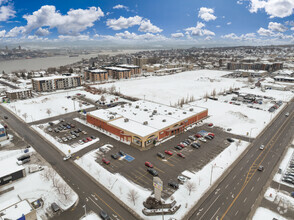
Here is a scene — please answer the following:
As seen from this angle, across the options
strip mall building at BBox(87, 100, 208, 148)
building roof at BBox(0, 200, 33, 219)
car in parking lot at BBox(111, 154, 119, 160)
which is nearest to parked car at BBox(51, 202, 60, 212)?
building roof at BBox(0, 200, 33, 219)

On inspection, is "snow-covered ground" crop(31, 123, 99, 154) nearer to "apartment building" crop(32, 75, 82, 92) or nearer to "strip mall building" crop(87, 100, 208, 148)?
Result: "strip mall building" crop(87, 100, 208, 148)

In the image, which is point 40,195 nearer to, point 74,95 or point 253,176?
point 253,176

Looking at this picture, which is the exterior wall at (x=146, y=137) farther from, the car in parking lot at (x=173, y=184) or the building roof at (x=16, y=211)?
the building roof at (x=16, y=211)

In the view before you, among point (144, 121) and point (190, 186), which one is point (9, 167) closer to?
point (144, 121)

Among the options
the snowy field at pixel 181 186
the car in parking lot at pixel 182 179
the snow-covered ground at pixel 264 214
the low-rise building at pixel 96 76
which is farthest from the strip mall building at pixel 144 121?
the low-rise building at pixel 96 76

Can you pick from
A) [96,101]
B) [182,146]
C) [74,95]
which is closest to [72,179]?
[182,146]

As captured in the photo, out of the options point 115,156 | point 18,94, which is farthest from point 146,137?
point 18,94
